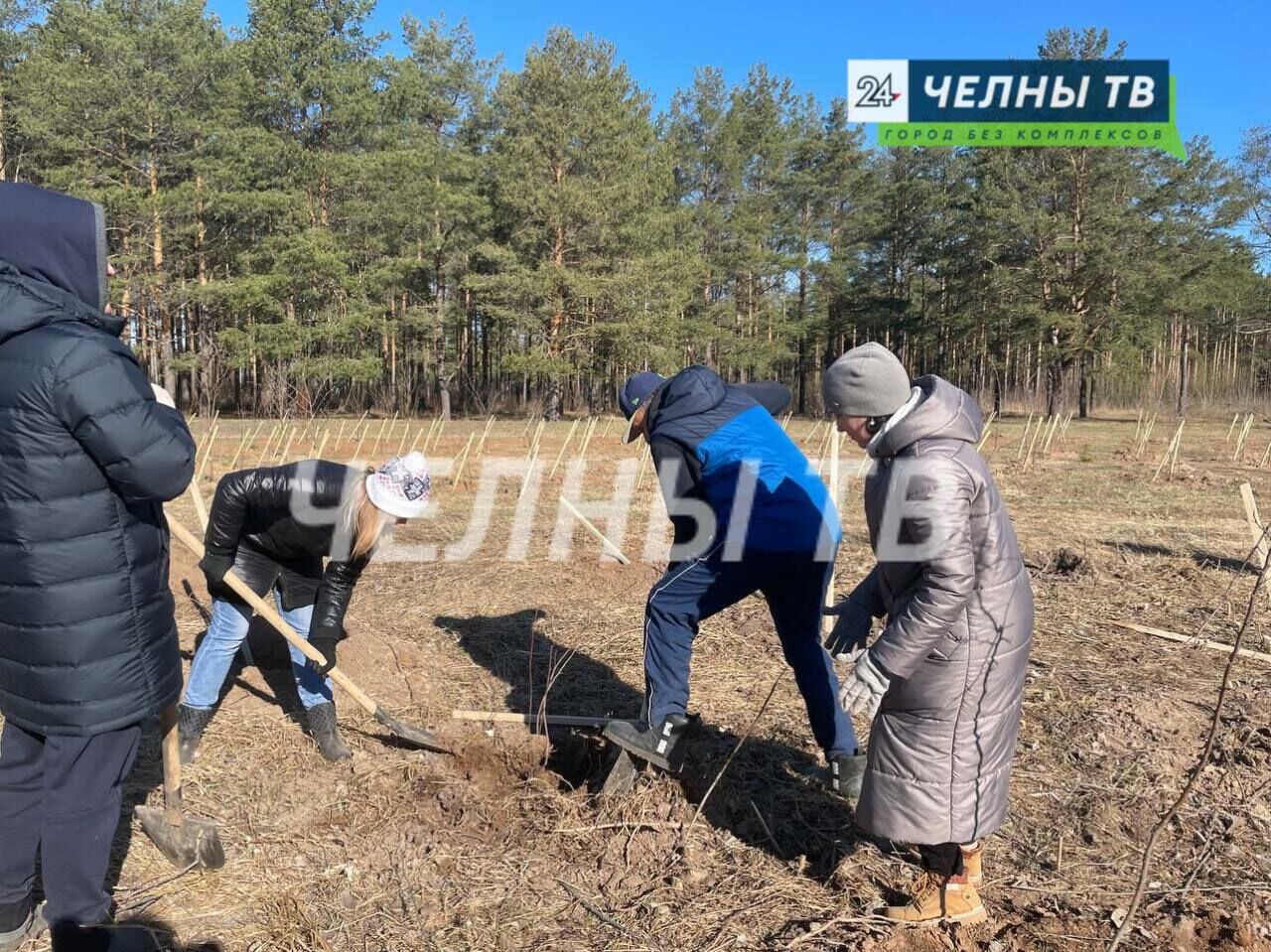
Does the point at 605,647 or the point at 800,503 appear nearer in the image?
the point at 800,503

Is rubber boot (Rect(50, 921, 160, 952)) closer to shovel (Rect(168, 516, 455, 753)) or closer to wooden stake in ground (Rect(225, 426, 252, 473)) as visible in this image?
shovel (Rect(168, 516, 455, 753))

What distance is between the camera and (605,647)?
457cm

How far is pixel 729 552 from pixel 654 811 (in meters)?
0.88

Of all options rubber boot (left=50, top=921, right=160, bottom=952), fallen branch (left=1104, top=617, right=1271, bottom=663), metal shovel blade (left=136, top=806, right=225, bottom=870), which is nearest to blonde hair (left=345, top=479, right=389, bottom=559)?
metal shovel blade (left=136, top=806, right=225, bottom=870)

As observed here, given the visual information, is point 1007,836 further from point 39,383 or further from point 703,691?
point 39,383

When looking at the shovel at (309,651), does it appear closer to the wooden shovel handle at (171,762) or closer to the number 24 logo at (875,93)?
the wooden shovel handle at (171,762)

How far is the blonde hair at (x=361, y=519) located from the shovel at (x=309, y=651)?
1.16ft

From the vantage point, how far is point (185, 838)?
2.42 meters

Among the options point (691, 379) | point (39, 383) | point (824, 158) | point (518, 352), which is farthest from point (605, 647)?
point (824, 158)

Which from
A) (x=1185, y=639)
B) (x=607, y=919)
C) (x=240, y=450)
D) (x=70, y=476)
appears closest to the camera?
(x=70, y=476)

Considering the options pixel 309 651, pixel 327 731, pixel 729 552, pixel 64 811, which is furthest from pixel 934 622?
pixel 327 731

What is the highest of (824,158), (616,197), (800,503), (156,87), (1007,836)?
(824,158)

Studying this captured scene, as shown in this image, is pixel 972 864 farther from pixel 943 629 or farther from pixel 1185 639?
pixel 1185 639

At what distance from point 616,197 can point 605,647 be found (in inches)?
802
